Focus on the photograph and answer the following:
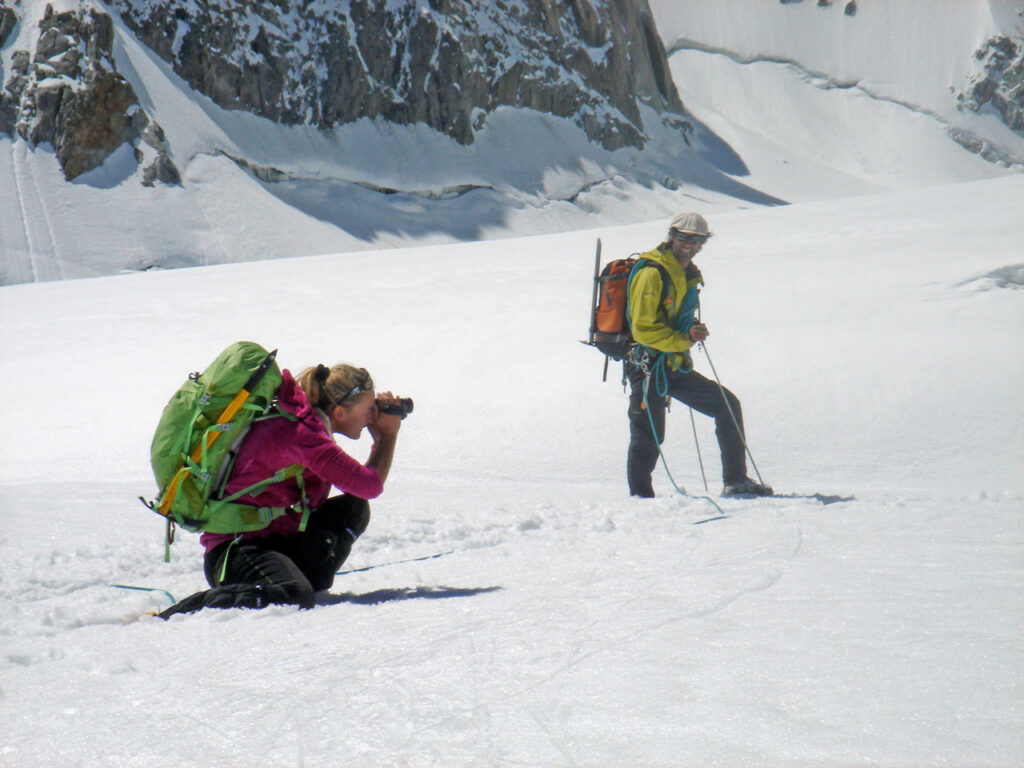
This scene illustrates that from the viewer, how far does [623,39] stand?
66312mm

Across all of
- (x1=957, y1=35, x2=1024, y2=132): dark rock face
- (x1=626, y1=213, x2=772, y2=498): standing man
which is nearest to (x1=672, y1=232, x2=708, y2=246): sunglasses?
(x1=626, y1=213, x2=772, y2=498): standing man

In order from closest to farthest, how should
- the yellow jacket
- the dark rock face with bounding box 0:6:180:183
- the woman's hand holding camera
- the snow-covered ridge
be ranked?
the woman's hand holding camera
the yellow jacket
the dark rock face with bounding box 0:6:180:183
the snow-covered ridge

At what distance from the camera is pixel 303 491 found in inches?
112

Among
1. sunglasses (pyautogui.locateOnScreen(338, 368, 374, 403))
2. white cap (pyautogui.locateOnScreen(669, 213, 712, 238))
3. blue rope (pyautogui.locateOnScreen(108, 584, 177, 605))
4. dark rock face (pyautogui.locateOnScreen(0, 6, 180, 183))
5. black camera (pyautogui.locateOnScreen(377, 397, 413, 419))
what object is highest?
dark rock face (pyautogui.locateOnScreen(0, 6, 180, 183))

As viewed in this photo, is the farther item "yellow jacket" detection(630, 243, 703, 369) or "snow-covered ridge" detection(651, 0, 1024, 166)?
"snow-covered ridge" detection(651, 0, 1024, 166)

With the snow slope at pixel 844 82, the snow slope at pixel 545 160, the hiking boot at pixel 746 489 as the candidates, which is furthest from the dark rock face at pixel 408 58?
the hiking boot at pixel 746 489

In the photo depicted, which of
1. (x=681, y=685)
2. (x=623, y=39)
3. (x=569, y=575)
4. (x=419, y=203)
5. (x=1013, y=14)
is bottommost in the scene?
(x=569, y=575)

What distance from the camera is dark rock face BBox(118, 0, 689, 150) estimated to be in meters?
47.8

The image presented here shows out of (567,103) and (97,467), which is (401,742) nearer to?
(97,467)


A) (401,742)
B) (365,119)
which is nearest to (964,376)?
(401,742)

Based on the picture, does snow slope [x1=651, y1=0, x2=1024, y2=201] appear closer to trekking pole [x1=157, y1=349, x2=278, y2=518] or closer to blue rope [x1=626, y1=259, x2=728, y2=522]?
blue rope [x1=626, y1=259, x2=728, y2=522]

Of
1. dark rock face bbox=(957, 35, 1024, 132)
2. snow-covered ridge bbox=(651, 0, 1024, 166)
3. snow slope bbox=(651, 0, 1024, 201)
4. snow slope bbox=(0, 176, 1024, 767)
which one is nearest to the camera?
snow slope bbox=(0, 176, 1024, 767)

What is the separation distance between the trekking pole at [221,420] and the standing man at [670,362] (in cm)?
245

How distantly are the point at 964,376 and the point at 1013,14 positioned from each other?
9938cm
